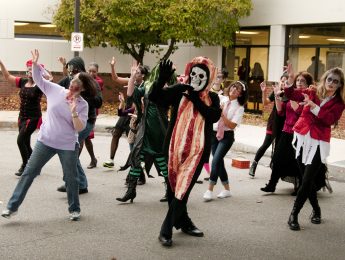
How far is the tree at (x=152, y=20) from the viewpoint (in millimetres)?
17406

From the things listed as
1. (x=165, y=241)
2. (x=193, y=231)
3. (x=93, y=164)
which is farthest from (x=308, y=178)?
(x=93, y=164)

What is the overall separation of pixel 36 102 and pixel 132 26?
8.88m

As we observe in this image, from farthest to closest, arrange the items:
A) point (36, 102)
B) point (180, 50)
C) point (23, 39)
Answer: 1. point (180, 50)
2. point (23, 39)
3. point (36, 102)

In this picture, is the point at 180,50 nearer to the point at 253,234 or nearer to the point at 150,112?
the point at 150,112

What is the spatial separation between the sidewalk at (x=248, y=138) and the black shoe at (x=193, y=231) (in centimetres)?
492

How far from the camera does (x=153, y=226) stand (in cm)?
664

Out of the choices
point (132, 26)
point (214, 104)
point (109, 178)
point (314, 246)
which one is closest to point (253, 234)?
point (314, 246)

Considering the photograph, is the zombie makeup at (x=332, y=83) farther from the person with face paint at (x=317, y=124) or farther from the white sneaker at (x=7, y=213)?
the white sneaker at (x=7, y=213)

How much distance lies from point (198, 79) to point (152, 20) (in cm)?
Result: 1173

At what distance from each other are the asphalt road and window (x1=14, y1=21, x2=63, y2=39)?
1207 cm

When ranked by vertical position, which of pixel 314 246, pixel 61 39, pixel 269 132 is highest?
pixel 61 39

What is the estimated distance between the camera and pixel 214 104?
6.23 metres

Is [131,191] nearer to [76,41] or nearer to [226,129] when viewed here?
[226,129]

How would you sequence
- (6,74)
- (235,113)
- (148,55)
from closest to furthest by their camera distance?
(235,113) → (6,74) → (148,55)
